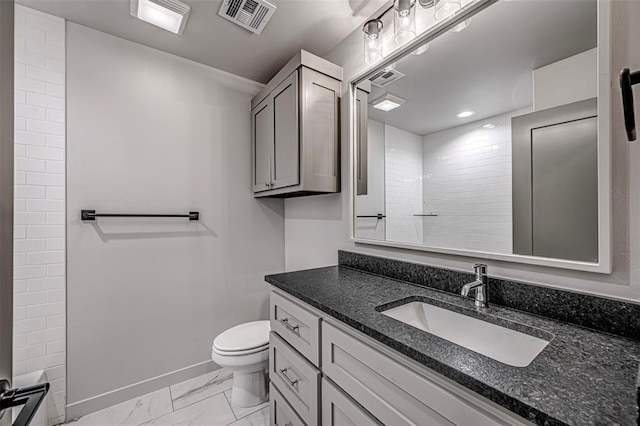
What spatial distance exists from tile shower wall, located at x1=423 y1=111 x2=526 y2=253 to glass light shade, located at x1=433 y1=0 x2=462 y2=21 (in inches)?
19.9

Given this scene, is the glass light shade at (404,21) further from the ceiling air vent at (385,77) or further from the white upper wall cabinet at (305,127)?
the white upper wall cabinet at (305,127)

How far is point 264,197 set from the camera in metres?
2.42

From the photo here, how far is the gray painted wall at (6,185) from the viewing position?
1.47 ft

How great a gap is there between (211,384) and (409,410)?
1.78 m

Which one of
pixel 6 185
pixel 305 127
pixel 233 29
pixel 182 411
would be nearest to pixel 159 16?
pixel 233 29

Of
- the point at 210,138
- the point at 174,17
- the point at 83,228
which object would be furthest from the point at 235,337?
the point at 174,17

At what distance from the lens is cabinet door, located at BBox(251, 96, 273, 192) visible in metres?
2.04

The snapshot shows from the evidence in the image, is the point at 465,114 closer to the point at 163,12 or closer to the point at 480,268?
the point at 480,268

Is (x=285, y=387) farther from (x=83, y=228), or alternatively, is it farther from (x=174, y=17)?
(x=174, y=17)

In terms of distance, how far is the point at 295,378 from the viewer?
123 cm

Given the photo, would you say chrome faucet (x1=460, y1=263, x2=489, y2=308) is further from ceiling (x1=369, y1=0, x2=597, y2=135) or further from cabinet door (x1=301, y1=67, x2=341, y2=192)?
cabinet door (x1=301, y1=67, x2=341, y2=192)

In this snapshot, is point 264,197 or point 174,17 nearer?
point 174,17

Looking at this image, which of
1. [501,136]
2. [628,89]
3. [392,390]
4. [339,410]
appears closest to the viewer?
[628,89]

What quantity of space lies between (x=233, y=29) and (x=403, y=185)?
4.83 feet
